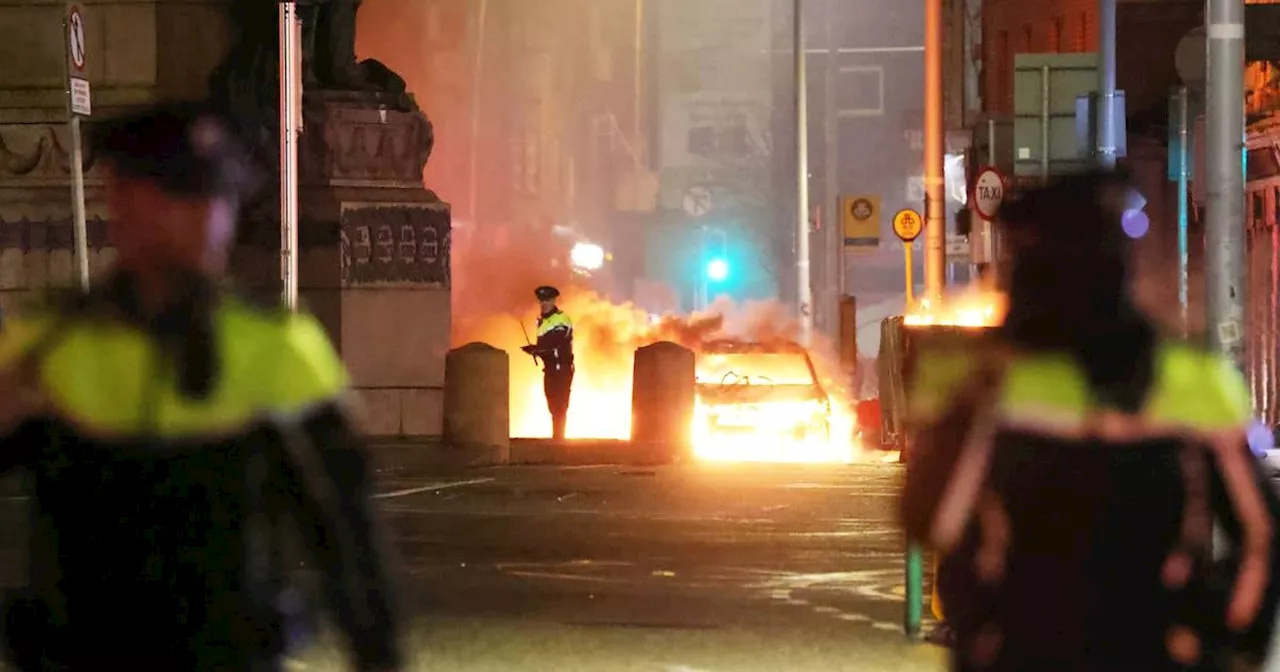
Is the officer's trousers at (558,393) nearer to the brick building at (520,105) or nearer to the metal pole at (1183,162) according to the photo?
the metal pole at (1183,162)

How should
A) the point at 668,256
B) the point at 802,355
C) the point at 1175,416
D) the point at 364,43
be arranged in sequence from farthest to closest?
1. the point at 668,256
2. the point at 364,43
3. the point at 802,355
4. the point at 1175,416

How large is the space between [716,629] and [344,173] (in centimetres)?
1091

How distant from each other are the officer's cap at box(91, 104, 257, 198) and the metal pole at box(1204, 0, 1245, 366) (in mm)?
8227

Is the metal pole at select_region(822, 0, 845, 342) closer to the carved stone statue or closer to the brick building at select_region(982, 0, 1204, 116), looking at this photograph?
the brick building at select_region(982, 0, 1204, 116)

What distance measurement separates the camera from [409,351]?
2067 centimetres

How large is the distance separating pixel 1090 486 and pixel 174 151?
1611 mm

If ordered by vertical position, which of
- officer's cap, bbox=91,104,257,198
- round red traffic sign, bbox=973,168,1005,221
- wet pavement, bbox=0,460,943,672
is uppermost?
round red traffic sign, bbox=973,168,1005,221

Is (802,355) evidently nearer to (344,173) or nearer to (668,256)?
(344,173)

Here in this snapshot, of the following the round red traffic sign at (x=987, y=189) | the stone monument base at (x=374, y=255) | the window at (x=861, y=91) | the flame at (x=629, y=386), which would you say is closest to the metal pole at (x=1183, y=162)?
the round red traffic sign at (x=987, y=189)

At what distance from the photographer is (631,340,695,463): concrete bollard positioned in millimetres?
20516

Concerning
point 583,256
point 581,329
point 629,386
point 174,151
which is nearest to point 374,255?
point 629,386

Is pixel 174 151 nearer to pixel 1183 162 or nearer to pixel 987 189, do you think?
pixel 1183 162

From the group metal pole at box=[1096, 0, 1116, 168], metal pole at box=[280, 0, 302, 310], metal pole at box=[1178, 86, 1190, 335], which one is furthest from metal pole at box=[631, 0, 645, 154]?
metal pole at box=[280, 0, 302, 310]

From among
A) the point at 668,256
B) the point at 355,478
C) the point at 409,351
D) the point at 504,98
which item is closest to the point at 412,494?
the point at 409,351
